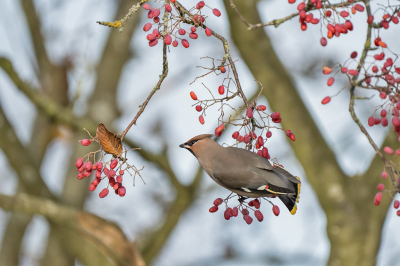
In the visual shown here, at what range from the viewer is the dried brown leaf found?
1.45 metres

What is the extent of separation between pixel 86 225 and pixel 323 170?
256 centimetres

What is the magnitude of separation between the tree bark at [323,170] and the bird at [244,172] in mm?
2635

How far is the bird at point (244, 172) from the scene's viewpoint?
193cm

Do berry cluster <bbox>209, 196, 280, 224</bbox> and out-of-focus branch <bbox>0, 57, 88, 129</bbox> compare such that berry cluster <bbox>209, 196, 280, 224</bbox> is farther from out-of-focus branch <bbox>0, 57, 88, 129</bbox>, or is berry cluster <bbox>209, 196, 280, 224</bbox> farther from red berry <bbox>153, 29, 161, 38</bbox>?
out-of-focus branch <bbox>0, 57, 88, 129</bbox>

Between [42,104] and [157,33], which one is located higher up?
[42,104]

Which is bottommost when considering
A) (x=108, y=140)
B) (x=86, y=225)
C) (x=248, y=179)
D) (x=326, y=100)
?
(x=86, y=225)

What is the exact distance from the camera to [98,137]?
1.47 metres

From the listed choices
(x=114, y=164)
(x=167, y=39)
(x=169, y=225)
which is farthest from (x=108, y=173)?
(x=169, y=225)

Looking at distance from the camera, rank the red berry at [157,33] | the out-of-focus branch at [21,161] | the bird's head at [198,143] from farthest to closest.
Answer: the out-of-focus branch at [21,161], the bird's head at [198,143], the red berry at [157,33]

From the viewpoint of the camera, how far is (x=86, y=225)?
4.21 m

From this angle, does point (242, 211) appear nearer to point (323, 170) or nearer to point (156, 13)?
point (156, 13)

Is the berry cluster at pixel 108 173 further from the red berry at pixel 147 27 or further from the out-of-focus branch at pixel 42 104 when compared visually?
the out-of-focus branch at pixel 42 104

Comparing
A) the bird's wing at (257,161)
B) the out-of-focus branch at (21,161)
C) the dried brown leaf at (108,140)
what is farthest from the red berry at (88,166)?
the out-of-focus branch at (21,161)

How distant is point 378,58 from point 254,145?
28.4 inches
